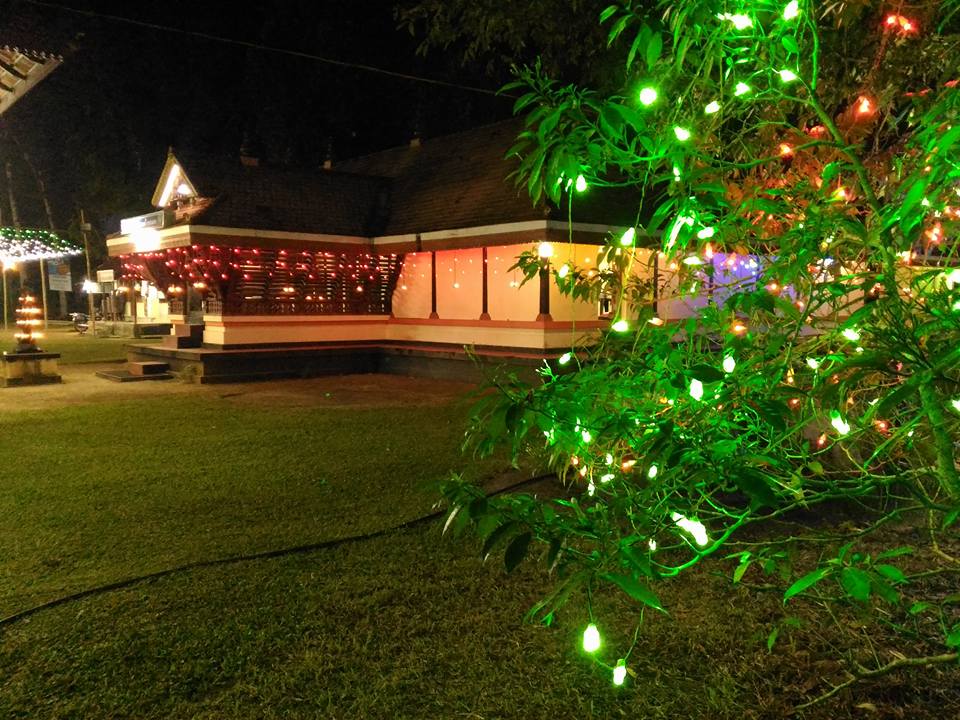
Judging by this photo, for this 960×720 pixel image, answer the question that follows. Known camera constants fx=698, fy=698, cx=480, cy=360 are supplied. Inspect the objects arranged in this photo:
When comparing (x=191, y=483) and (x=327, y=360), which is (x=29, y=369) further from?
(x=191, y=483)

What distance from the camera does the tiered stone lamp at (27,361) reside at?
14.8 meters

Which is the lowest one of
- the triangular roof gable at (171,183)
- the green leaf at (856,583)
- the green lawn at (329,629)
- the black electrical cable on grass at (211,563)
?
the green lawn at (329,629)

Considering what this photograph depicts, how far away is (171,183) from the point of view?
62.1 ft

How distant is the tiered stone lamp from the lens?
14789 millimetres

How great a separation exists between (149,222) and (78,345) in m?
11.0

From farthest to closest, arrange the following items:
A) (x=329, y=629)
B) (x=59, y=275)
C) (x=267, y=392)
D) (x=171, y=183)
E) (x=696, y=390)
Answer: (x=59, y=275)
(x=171, y=183)
(x=267, y=392)
(x=329, y=629)
(x=696, y=390)

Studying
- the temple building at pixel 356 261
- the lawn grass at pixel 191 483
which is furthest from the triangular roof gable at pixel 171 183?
the lawn grass at pixel 191 483

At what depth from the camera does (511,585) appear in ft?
14.8

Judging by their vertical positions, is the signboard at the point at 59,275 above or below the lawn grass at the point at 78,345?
above

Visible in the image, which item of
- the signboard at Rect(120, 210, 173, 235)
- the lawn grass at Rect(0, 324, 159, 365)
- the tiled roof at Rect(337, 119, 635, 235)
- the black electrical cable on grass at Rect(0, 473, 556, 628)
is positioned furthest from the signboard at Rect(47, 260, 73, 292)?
the black electrical cable on grass at Rect(0, 473, 556, 628)

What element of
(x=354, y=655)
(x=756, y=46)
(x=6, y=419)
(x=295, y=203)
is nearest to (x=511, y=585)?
(x=354, y=655)

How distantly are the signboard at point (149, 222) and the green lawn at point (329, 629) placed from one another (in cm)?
1139

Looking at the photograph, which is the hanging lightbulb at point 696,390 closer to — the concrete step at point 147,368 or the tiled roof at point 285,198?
the tiled roof at point 285,198

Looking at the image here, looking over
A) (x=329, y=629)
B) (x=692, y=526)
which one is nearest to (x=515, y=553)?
(x=692, y=526)
